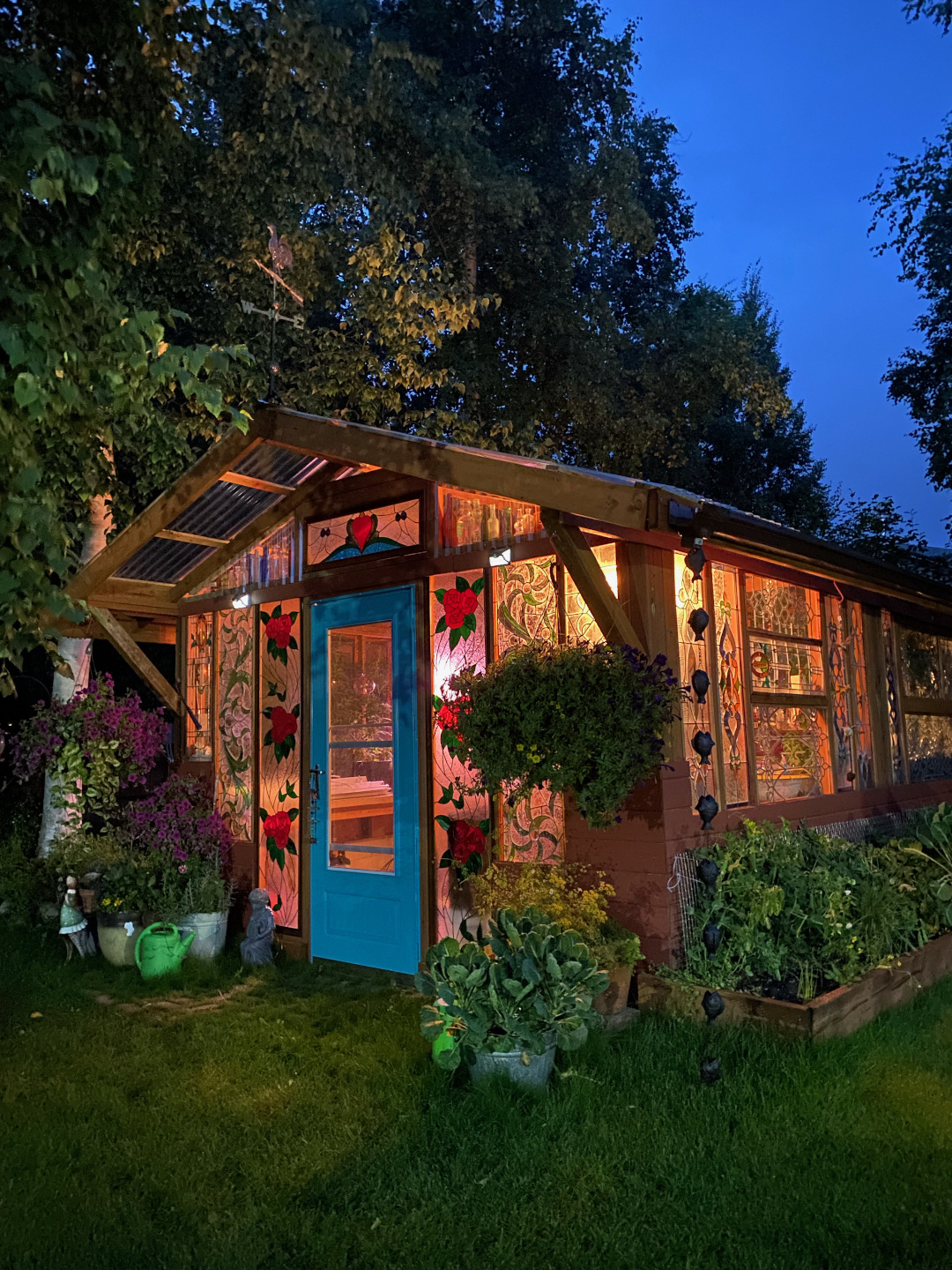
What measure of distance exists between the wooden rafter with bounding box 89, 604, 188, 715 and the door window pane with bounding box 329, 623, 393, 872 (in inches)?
73.8

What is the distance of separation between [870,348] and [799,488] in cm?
15340

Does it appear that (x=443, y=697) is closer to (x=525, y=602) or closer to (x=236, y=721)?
(x=525, y=602)

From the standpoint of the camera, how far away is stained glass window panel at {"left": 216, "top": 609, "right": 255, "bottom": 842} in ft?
25.7

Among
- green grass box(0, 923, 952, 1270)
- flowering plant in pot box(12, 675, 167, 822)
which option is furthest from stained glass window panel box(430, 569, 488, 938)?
flowering plant in pot box(12, 675, 167, 822)

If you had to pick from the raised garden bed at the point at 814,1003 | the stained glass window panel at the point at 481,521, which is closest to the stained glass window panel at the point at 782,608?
the stained glass window panel at the point at 481,521

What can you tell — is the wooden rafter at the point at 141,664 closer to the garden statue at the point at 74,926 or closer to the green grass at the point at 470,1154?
the garden statue at the point at 74,926

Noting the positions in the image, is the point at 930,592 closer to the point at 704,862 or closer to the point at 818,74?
the point at 704,862

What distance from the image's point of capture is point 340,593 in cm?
718

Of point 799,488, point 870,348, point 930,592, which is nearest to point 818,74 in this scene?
point 870,348

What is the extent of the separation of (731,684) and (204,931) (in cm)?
414

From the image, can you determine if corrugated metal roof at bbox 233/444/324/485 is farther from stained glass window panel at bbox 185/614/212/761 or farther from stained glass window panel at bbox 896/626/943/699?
stained glass window panel at bbox 896/626/943/699

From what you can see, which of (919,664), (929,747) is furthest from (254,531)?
(929,747)

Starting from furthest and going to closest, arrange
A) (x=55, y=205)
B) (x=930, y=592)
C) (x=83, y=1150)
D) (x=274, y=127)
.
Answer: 1. (x=274, y=127)
2. (x=930, y=592)
3. (x=83, y=1150)
4. (x=55, y=205)

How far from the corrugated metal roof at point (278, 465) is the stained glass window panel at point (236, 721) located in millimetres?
1192
